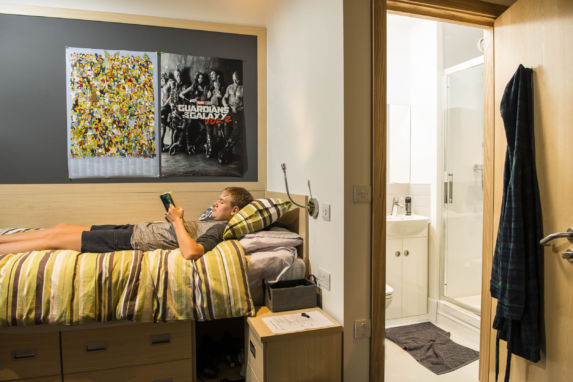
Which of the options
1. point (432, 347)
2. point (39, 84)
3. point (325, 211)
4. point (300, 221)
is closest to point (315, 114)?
point (325, 211)

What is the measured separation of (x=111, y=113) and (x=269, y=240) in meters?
1.65

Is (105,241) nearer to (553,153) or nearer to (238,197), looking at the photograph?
(238,197)

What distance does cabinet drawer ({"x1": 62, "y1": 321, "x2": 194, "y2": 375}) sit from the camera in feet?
6.41

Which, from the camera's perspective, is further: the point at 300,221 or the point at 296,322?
the point at 300,221

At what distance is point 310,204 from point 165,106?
154cm

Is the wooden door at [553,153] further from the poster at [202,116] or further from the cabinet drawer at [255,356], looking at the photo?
the poster at [202,116]

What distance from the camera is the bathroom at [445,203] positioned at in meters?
3.09

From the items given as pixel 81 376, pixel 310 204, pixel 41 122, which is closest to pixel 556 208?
pixel 310 204

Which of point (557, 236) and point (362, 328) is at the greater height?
point (557, 236)

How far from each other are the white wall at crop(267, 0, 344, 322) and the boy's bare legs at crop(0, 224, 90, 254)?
1.38 m

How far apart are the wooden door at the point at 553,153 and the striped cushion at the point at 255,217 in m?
1.40

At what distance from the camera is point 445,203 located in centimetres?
321

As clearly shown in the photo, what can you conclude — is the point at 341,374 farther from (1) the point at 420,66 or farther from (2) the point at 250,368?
(1) the point at 420,66

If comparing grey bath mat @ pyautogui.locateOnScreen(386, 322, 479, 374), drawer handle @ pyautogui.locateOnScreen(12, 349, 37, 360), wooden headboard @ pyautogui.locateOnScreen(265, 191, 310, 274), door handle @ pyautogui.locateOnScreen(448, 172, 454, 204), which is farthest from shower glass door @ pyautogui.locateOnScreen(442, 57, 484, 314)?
drawer handle @ pyautogui.locateOnScreen(12, 349, 37, 360)
